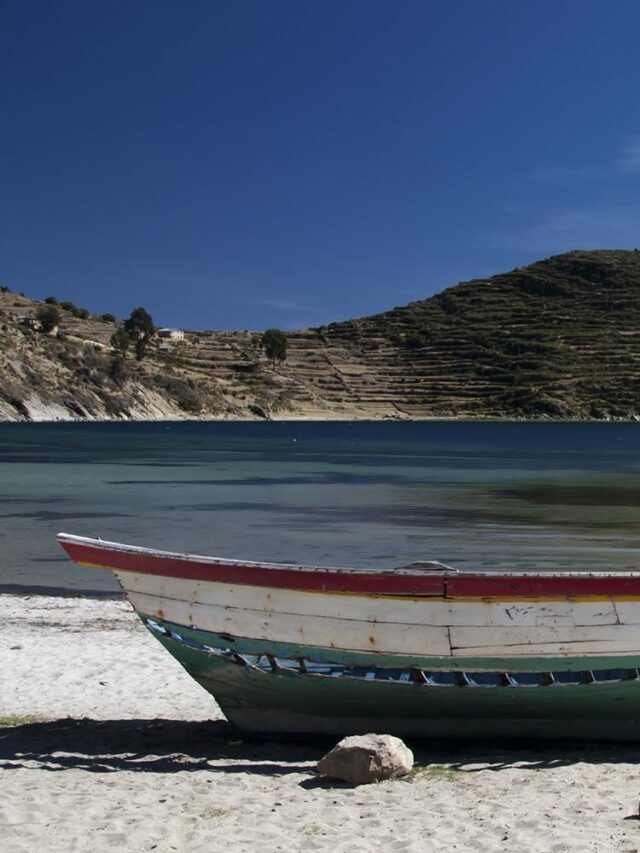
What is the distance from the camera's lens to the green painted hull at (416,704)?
319 inches

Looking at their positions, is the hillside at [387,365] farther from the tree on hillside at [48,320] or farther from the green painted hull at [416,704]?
the green painted hull at [416,704]

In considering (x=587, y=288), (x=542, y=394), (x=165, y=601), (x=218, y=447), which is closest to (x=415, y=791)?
(x=165, y=601)

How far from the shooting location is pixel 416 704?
8.27 m

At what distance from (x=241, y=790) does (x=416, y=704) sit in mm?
1598

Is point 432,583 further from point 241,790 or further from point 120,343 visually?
point 120,343

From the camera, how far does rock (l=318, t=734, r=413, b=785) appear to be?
24.8ft

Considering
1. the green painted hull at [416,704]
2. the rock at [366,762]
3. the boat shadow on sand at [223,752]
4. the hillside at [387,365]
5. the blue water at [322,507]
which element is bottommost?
the boat shadow on sand at [223,752]

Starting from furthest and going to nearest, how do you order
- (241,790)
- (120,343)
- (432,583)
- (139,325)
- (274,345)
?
(274,345) < (139,325) < (120,343) < (432,583) < (241,790)

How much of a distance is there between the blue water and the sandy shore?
7.49 metres

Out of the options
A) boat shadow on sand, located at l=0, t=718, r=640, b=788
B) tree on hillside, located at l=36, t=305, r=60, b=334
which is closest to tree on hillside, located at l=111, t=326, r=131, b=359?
tree on hillside, located at l=36, t=305, r=60, b=334

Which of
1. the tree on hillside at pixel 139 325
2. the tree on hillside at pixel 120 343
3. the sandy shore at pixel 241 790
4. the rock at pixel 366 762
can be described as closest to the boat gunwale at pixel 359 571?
the rock at pixel 366 762

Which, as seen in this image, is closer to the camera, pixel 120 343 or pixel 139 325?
pixel 120 343

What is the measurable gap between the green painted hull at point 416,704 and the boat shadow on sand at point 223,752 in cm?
12

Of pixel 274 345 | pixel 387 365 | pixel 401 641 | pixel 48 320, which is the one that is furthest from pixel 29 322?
pixel 401 641
